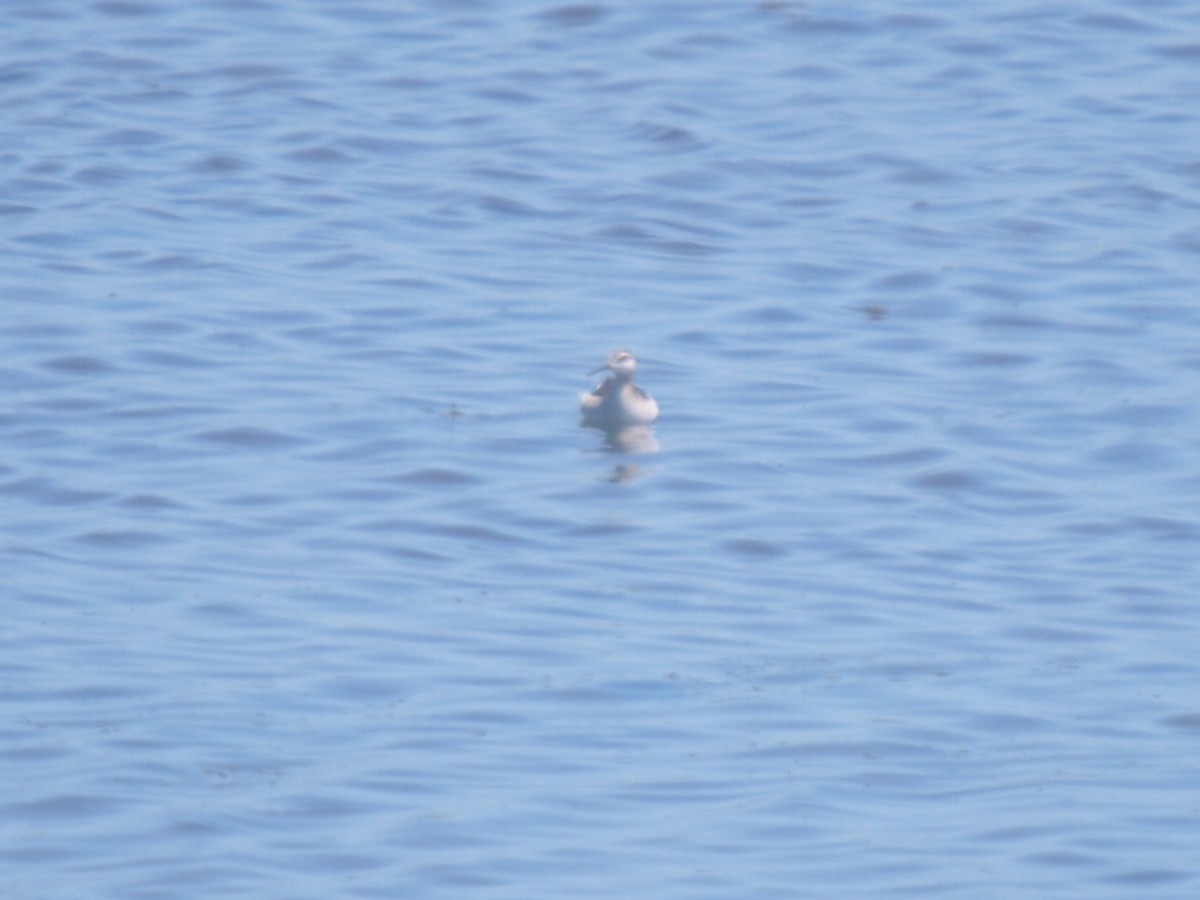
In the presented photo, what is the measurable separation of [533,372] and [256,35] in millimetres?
10220

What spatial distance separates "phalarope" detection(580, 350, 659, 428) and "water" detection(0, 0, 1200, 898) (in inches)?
7.3

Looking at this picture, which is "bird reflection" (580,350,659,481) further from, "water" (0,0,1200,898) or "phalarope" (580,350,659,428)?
"water" (0,0,1200,898)

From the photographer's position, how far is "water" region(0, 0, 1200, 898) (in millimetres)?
9359

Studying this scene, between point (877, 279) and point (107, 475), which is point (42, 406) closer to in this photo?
point (107, 475)

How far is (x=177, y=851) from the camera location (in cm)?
886

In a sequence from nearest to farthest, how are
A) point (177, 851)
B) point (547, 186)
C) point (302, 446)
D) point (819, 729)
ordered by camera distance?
point (177, 851), point (819, 729), point (302, 446), point (547, 186)

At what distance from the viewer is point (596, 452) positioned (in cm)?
1509

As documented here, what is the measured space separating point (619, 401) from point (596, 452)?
1.24ft

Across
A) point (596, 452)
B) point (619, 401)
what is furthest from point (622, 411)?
point (596, 452)

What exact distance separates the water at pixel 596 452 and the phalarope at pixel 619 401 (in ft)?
0.61

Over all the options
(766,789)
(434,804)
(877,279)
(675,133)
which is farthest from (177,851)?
(675,133)

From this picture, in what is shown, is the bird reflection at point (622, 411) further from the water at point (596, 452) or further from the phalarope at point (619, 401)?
the water at point (596, 452)

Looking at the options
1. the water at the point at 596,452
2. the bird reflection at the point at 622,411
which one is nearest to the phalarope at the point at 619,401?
the bird reflection at the point at 622,411

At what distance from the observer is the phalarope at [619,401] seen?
15.2 m
